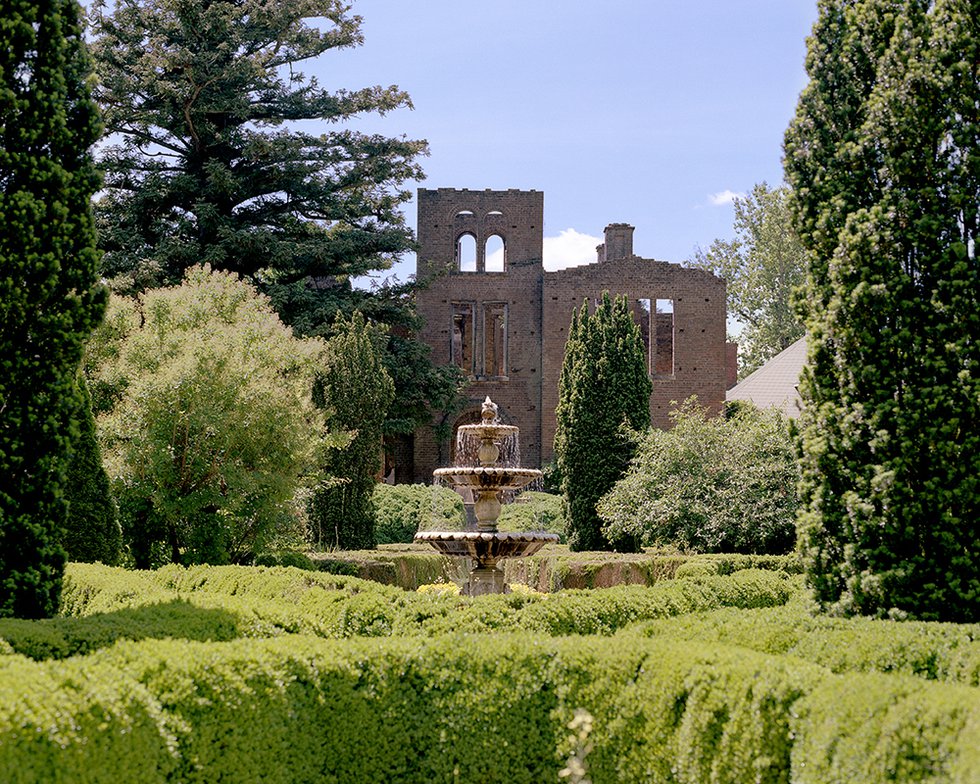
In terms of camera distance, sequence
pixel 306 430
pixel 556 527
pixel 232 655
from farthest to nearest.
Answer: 1. pixel 556 527
2. pixel 306 430
3. pixel 232 655

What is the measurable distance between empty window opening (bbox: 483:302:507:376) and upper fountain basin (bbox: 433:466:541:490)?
18729mm

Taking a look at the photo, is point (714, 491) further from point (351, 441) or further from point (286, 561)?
point (351, 441)

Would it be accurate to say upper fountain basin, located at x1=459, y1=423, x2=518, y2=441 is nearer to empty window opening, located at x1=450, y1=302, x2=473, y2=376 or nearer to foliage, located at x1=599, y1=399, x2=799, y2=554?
foliage, located at x1=599, y1=399, x2=799, y2=554

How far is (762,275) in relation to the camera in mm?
41562

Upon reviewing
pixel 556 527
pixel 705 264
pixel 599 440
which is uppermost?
pixel 705 264

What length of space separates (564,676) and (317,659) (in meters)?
1.34

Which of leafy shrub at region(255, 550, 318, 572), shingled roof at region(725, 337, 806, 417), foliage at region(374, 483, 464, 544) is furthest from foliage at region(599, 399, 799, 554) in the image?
shingled roof at region(725, 337, 806, 417)

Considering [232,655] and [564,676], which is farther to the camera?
[564,676]

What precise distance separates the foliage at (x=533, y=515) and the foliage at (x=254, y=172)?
473 centimetres

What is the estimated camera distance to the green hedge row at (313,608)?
19.7ft

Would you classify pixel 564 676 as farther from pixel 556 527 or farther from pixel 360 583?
pixel 556 527

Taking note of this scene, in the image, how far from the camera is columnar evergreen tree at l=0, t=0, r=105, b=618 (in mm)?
6656

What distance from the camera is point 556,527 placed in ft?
73.0

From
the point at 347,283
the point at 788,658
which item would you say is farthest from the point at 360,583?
the point at 347,283
